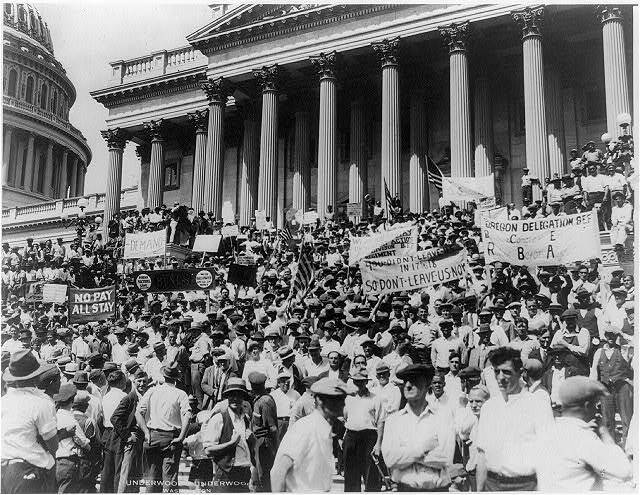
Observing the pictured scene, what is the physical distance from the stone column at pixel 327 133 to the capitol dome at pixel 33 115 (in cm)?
4507

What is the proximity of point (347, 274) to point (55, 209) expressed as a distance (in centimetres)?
4218

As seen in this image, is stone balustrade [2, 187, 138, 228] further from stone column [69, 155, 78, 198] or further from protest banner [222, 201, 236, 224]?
stone column [69, 155, 78, 198]

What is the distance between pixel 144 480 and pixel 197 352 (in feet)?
13.9

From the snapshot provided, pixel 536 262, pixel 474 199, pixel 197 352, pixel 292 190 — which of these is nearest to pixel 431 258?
pixel 536 262

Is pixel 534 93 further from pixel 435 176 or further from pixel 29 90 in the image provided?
pixel 29 90

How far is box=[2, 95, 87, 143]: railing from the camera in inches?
2783

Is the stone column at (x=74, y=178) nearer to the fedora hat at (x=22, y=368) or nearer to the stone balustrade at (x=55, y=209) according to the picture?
the stone balustrade at (x=55, y=209)

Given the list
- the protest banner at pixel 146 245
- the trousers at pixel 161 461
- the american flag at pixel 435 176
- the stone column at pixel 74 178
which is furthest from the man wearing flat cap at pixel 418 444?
the stone column at pixel 74 178

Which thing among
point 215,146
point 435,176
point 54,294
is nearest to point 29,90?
point 215,146

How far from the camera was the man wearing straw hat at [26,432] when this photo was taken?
7156mm

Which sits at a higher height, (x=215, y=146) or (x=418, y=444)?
(x=215, y=146)

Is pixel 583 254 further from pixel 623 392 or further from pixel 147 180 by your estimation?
pixel 147 180

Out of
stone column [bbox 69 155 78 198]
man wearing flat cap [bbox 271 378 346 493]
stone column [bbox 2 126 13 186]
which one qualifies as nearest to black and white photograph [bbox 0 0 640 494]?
man wearing flat cap [bbox 271 378 346 493]

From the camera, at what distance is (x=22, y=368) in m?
7.36
